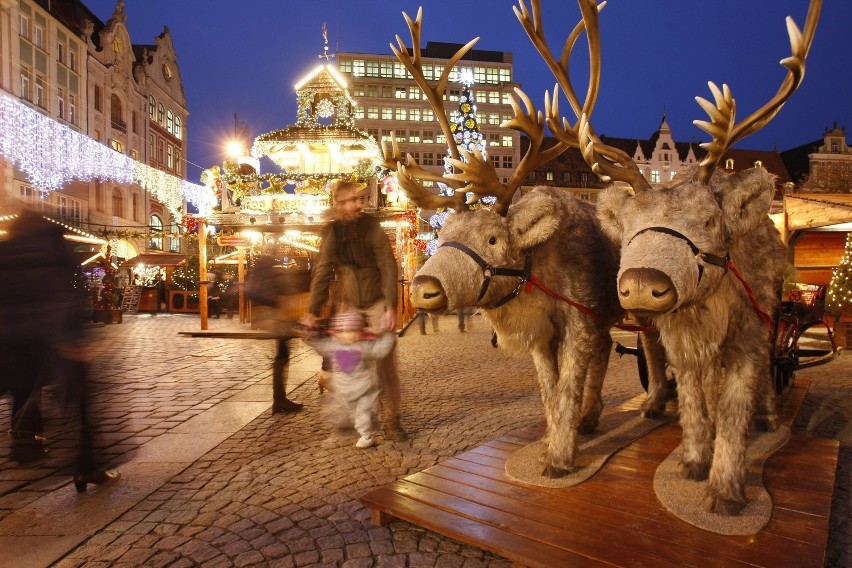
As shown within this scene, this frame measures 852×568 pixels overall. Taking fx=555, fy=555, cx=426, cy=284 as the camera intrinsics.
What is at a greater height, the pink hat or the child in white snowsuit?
the pink hat

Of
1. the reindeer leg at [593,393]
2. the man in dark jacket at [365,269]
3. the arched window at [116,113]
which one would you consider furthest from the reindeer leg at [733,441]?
the arched window at [116,113]

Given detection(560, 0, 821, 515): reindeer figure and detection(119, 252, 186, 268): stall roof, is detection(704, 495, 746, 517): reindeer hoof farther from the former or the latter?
detection(119, 252, 186, 268): stall roof

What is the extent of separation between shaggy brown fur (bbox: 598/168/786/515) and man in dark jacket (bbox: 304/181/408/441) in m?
2.07

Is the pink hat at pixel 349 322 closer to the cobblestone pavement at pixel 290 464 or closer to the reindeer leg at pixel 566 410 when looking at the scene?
the cobblestone pavement at pixel 290 464

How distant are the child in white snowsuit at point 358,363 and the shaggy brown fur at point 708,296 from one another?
226cm

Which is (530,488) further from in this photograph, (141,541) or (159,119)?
(159,119)

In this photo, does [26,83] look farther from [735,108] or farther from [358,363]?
[735,108]

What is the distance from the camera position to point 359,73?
70.4 meters


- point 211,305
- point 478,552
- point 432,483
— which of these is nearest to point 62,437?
point 432,483

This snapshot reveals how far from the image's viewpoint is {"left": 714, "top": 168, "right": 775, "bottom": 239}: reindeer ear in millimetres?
2832

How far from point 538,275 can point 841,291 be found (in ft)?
32.5

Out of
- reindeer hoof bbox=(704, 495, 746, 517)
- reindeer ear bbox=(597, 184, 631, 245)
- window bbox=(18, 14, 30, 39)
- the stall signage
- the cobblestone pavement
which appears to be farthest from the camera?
window bbox=(18, 14, 30, 39)

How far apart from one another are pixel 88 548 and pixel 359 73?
73379 millimetres

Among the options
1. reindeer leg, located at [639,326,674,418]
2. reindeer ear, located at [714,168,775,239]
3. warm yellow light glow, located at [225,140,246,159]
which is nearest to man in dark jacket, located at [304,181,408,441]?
reindeer leg, located at [639,326,674,418]
